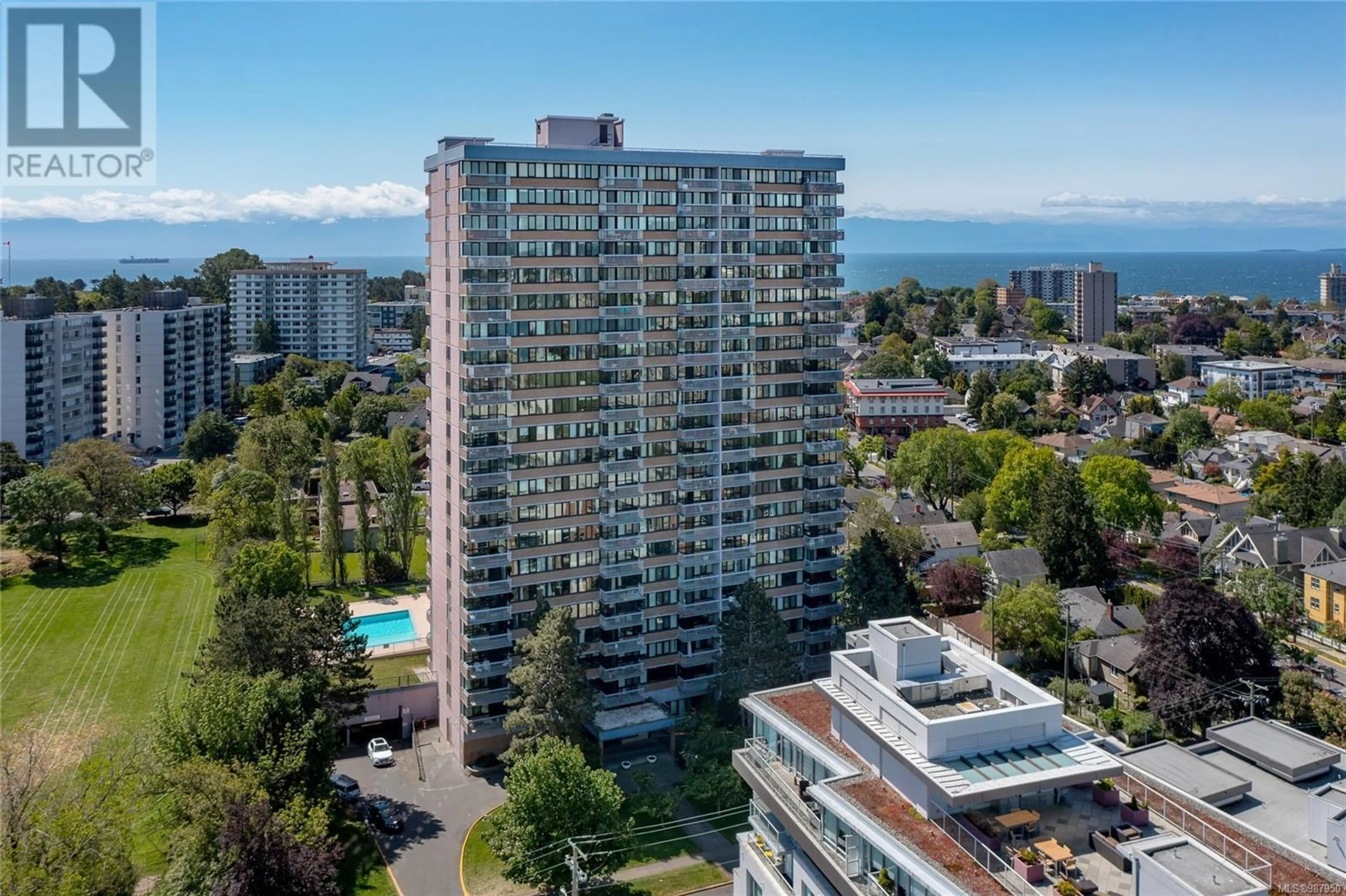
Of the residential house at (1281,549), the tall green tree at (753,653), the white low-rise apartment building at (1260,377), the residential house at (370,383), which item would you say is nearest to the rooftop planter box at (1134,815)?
the tall green tree at (753,653)

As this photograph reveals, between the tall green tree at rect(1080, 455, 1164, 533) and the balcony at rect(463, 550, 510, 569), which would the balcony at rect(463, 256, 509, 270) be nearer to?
the balcony at rect(463, 550, 510, 569)

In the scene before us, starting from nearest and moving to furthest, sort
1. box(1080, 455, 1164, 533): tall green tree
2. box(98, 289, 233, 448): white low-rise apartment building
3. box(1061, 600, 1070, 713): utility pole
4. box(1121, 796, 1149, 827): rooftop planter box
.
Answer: box(1121, 796, 1149, 827): rooftop planter box, box(1061, 600, 1070, 713): utility pole, box(1080, 455, 1164, 533): tall green tree, box(98, 289, 233, 448): white low-rise apartment building

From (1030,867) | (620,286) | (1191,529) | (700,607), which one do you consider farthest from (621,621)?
(1191,529)

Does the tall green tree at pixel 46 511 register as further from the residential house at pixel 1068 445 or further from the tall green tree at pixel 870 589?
the residential house at pixel 1068 445

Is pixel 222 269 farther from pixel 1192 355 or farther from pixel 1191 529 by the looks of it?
pixel 1191 529

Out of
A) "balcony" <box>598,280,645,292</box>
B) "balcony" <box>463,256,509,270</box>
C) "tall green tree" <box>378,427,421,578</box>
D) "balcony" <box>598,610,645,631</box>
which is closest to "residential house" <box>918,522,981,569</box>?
"balcony" <box>598,610,645,631</box>

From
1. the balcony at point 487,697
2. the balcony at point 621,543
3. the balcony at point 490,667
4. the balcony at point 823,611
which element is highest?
the balcony at point 621,543

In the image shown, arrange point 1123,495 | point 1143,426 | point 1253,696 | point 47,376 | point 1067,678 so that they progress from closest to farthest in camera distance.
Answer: point 1253,696, point 1067,678, point 1123,495, point 47,376, point 1143,426
